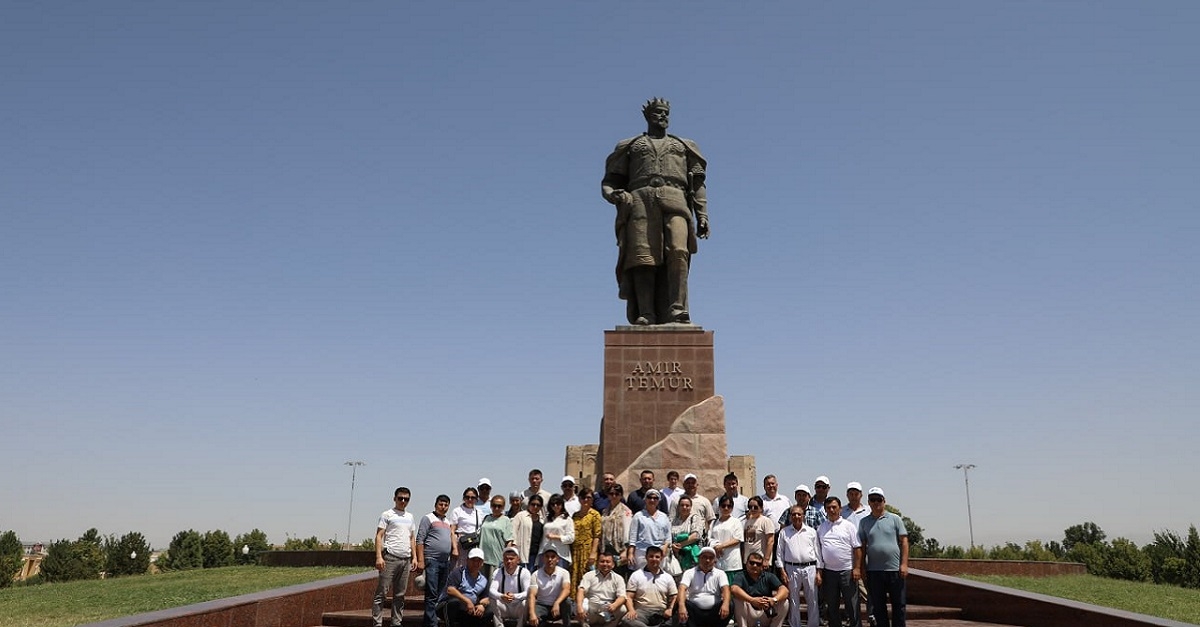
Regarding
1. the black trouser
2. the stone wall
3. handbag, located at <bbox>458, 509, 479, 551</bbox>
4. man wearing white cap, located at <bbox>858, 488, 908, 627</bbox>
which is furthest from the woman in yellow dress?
the stone wall

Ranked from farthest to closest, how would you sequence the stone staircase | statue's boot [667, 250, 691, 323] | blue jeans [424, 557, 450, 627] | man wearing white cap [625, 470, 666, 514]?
statue's boot [667, 250, 691, 323] → the stone staircase → man wearing white cap [625, 470, 666, 514] → blue jeans [424, 557, 450, 627]

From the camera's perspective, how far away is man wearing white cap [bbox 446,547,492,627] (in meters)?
7.85

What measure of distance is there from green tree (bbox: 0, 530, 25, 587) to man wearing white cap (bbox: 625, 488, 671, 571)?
20.2 meters

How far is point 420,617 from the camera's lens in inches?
357

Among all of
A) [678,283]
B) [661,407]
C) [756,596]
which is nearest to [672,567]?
[756,596]

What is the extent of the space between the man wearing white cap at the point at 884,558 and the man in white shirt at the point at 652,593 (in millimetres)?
1748

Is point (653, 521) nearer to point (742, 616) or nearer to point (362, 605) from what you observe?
point (742, 616)

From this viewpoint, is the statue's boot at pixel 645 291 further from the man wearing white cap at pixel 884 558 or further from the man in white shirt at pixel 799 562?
the man wearing white cap at pixel 884 558

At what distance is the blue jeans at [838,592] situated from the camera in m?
7.60

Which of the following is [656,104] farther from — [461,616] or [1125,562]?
[1125,562]

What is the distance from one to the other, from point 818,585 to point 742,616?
0.79 meters

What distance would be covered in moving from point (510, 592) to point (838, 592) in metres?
2.96

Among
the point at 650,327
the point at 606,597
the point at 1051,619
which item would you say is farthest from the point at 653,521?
the point at 650,327

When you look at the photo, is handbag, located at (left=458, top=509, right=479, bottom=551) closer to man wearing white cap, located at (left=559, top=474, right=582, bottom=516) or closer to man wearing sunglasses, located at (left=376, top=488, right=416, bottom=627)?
man wearing sunglasses, located at (left=376, top=488, right=416, bottom=627)
